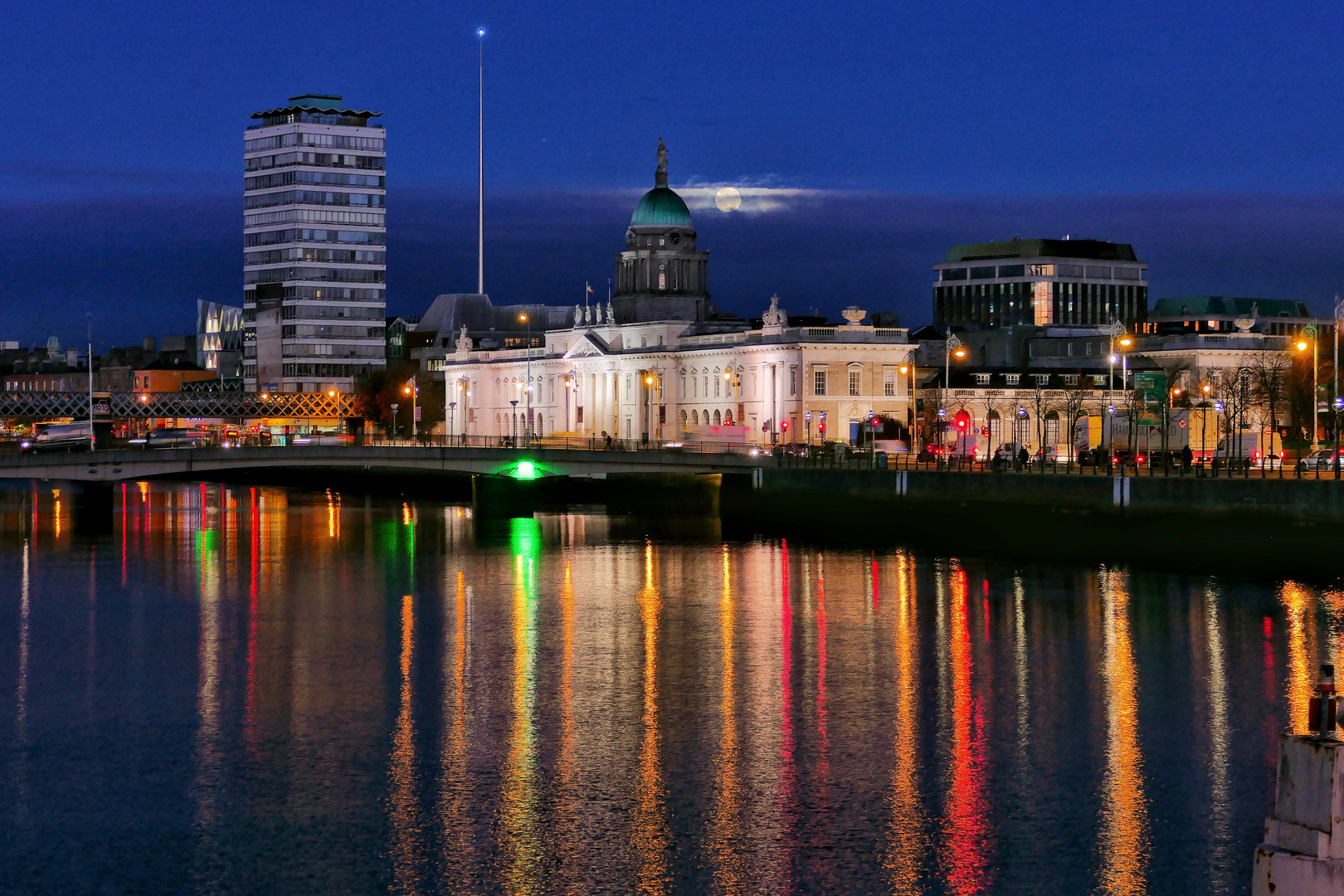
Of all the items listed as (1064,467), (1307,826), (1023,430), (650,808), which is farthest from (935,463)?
(1307,826)

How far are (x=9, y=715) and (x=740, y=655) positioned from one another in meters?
20.0

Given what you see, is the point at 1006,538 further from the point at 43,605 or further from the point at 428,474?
the point at 428,474

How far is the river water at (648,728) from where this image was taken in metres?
28.5

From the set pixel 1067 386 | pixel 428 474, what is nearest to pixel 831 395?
pixel 1067 386

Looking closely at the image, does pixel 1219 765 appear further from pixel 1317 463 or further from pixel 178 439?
pixel 178 439

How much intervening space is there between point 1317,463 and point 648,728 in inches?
2187

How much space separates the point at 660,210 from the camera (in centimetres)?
18412

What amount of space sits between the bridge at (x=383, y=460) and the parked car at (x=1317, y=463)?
30792 millimetres

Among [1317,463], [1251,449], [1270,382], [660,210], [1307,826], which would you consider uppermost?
[660,210]

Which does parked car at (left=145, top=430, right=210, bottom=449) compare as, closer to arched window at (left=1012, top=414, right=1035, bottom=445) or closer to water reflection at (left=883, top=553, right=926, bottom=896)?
arched window at (left=1012, top=414, right=1035, bottom=445)

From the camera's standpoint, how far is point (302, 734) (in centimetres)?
3828

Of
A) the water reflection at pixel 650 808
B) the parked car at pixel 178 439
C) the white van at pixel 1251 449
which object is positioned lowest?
the water reflection at pixel 650 808

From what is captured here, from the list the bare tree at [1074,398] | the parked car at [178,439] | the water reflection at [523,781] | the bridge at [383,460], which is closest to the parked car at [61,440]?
the parked car at [178,439]

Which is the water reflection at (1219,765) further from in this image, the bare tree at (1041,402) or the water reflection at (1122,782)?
the bare tree at (1041,402)
